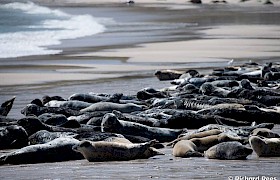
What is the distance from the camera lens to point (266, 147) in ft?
22.2

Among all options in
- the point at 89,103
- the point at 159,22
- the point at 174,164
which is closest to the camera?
the point at 174,164

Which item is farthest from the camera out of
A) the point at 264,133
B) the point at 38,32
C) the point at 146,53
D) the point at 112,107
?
the point at 38,32

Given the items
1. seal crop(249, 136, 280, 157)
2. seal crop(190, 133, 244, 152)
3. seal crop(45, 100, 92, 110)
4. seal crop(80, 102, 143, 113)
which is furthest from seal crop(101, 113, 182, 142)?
seal crop(45, 100, 92, 110)

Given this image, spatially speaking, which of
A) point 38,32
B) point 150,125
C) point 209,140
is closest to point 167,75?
point 150,125

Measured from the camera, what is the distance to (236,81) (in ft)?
40.4

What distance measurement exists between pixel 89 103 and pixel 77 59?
7822 mm

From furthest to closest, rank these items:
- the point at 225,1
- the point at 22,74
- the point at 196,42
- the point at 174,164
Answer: the point at 225,1
the point at 196,42
the point at 22,74
the point at 174,164

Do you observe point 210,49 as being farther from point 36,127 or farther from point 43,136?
point 43,136

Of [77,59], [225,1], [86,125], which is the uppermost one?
[86,125]

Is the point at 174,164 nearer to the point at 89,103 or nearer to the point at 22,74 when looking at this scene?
the point at 89,103

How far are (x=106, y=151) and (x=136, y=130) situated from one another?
127 centimetres

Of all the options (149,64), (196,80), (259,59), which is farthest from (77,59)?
(196,80)

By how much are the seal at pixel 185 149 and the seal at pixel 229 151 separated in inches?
5.0

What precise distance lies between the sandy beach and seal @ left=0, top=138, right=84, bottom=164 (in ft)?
0.53
